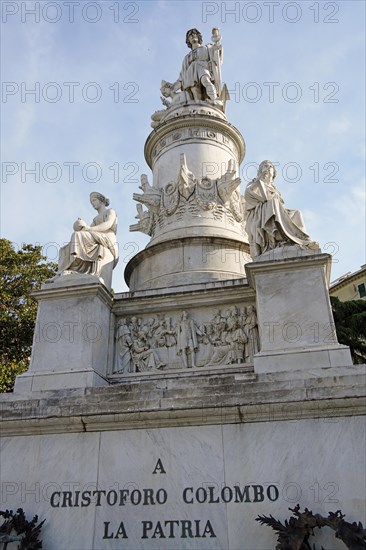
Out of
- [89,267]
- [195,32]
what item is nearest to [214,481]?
[89,267]

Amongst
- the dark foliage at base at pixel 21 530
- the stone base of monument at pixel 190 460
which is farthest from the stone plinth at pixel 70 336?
the dark foliage at base at pixel 21 530

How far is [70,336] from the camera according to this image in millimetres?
8695

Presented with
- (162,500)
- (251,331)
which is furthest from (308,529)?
(251,331)

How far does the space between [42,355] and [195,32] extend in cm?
1185

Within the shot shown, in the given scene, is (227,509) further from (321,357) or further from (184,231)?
(184,231)

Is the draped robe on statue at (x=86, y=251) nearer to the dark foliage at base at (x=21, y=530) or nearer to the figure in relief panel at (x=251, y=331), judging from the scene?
→ the figure in relief panel at (x=251, y=331)

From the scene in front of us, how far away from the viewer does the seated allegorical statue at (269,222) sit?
9020 millimetres

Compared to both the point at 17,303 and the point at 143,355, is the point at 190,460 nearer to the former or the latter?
the point at 143,355

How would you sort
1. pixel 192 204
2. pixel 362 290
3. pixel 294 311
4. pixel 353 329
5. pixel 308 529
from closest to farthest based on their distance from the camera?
pixel 308 529 → pixel 294 311 → pixel 192 204 → pixel 353 329 → pixel 362 290

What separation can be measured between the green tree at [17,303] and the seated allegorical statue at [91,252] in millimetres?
11399

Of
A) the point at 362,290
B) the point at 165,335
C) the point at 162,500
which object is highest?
the point at 362,290

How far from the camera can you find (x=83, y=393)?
7.74m

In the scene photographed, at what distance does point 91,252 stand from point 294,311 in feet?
13.4

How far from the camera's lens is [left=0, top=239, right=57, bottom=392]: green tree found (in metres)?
21.2
